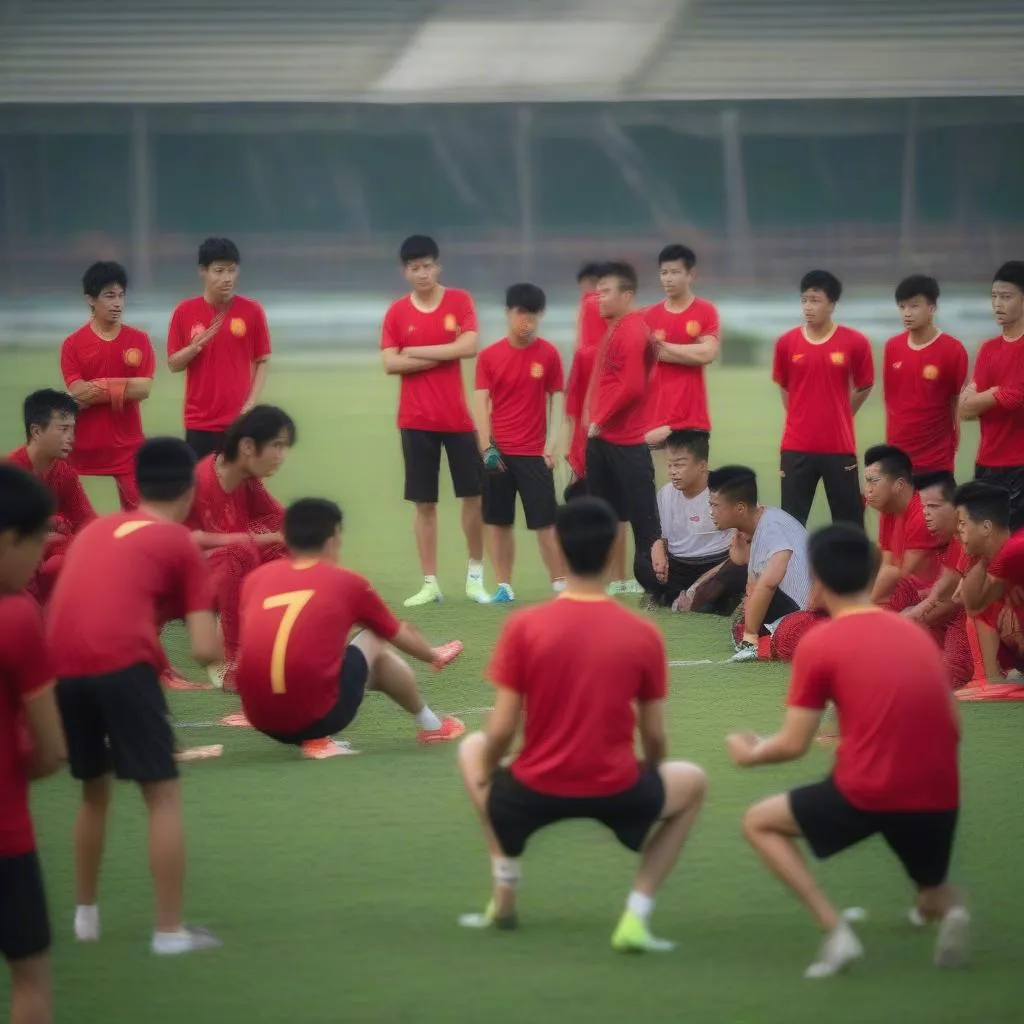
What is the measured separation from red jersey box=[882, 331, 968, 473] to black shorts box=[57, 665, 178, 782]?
5.60m

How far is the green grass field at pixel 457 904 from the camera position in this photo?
4.45 meters

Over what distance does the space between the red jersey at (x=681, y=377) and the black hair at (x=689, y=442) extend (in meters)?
0.72

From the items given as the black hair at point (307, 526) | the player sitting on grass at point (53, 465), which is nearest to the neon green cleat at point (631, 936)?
the black hair at point (307, 526)

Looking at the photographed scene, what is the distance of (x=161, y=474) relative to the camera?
16.6 ft

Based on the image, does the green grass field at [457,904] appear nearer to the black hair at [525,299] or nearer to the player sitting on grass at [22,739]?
the player sitting on grass at [22,739]

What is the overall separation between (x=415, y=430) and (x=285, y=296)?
58.7 feet

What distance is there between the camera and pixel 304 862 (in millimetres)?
5645

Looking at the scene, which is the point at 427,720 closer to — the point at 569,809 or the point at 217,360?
the point at 569,809

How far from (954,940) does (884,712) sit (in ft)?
2.07

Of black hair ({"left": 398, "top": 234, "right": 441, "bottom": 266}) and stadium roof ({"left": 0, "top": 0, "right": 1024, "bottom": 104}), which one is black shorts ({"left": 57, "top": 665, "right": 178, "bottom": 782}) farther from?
stadium roof ({"left": 0, "top": 0, "right": 1024, "bottom": 104})

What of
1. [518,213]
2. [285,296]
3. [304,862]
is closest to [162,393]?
[285,296]

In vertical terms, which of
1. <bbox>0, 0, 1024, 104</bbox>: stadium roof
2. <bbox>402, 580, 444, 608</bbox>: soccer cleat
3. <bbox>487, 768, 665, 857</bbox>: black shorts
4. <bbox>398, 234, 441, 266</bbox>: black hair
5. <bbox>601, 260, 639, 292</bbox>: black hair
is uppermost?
<bbox>0, 0, 1024, 104</bbox>: stadium roof

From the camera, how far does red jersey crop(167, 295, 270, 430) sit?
32.0 feet

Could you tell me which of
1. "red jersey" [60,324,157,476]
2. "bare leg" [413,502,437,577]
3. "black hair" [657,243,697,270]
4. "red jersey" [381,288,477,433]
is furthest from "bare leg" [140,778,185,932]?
"black hair" [657,243,697,270]
